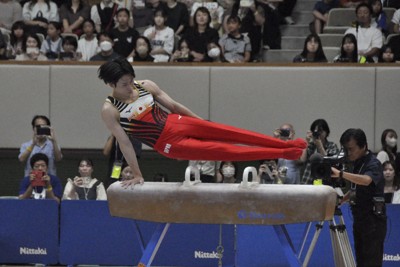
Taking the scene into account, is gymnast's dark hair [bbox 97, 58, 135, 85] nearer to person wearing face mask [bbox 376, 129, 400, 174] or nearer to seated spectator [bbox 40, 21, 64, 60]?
person wearing face mask [bbox 376, 129, 400, 174]

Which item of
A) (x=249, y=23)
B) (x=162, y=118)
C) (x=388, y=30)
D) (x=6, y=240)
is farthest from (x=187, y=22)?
(x=162, y=118)

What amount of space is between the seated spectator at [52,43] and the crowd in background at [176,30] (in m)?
0.01

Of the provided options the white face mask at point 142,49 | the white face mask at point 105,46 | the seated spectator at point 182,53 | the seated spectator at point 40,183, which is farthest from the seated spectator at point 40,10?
the seated spectator at point 40,183

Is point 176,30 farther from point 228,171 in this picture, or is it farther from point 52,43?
point 228,171

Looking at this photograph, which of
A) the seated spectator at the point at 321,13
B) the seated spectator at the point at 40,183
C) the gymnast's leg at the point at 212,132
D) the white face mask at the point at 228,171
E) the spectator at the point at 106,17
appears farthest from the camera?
the spectator at the point at 106,17

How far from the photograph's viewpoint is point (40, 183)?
10.4m

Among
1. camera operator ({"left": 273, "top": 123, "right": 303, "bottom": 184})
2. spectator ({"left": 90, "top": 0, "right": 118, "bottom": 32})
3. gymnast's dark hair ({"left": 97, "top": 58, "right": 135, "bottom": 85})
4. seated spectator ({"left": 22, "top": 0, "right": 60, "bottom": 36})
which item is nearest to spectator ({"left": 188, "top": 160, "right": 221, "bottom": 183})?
camera operator ({"left": 273, "top": 123, "right": 303, "bottom": 184})

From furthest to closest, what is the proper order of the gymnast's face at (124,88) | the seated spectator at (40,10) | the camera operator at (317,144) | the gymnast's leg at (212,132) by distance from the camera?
the seated spectator at (40,10)
the camera operator at (317,144)
the gymnast's face at (124,88)
the gymnast's leg at (212,132)

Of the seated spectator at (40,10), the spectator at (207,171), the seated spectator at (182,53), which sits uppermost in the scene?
the seated spectator at (40,10)

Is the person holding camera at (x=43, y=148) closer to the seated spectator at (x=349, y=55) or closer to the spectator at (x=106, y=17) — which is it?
the spectator at (x=106, y=17)

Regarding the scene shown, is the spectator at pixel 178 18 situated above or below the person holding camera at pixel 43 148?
above

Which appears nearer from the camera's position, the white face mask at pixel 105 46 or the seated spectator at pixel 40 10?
the white face mask at pixel 105 46

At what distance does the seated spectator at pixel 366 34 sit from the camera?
12.3m

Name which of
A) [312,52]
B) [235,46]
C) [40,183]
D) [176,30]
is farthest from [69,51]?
[312,52]
